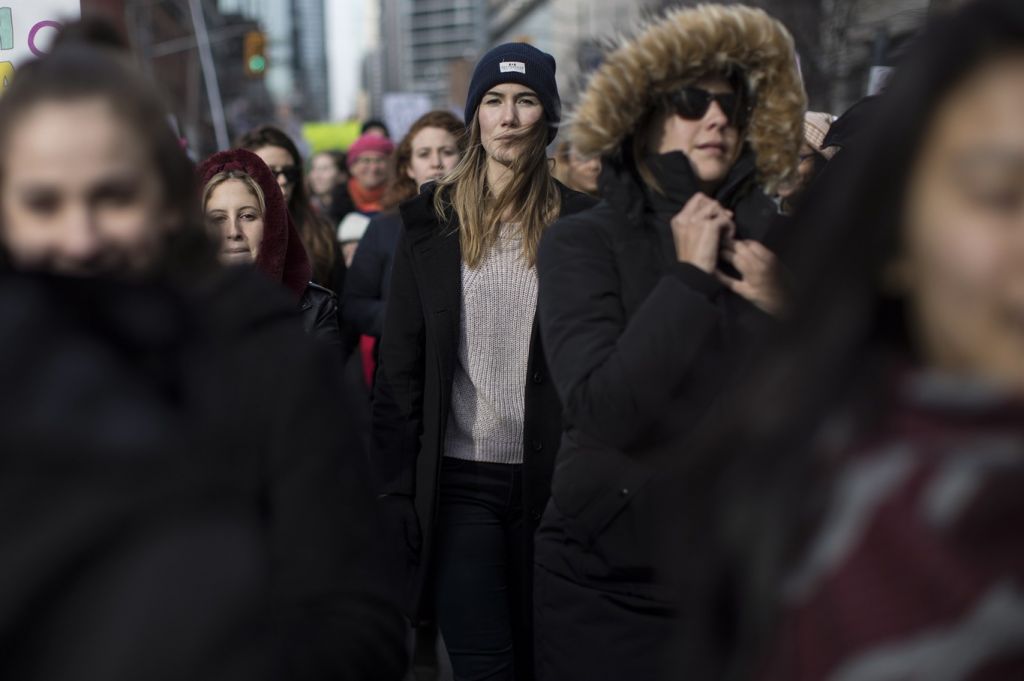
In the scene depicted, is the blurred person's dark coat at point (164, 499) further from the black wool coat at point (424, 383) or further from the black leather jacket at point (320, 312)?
the black leather jacket at point (320, 312)

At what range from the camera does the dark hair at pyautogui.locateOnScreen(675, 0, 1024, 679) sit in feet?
5.16

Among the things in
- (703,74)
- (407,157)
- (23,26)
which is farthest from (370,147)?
(703,74)

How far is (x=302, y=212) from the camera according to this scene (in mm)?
6938

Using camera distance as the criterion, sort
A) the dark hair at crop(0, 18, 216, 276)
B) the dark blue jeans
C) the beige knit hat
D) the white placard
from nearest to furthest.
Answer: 1. the dark hair at crop(0, 18, 216, 276)
2. the dark blue jeans
3. the beige knit hat
4. the white placard

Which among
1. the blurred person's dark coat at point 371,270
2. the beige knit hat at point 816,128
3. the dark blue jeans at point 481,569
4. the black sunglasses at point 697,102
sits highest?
the black sunglasses at point 697,102

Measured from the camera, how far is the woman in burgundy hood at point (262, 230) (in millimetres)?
4543

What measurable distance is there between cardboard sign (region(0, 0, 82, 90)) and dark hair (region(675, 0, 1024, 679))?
4054 mm

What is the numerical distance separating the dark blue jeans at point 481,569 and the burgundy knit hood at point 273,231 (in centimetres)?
90

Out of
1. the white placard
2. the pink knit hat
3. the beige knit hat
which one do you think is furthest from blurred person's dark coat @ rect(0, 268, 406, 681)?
the white placard

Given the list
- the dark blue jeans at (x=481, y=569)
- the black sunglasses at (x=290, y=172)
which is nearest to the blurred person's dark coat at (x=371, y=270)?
the black sunglasses at (x=290, y=172)

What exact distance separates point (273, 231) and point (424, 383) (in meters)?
0.74

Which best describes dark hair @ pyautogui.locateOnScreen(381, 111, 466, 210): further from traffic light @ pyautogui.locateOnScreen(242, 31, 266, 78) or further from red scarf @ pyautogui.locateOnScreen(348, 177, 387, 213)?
traffic light @ pyautogui.locateOnScreen(242, 31, 266, 78)

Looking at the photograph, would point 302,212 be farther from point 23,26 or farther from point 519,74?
point 519,74

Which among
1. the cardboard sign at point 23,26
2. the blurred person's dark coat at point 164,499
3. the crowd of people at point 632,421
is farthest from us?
the cardboard sign at point 23,26
